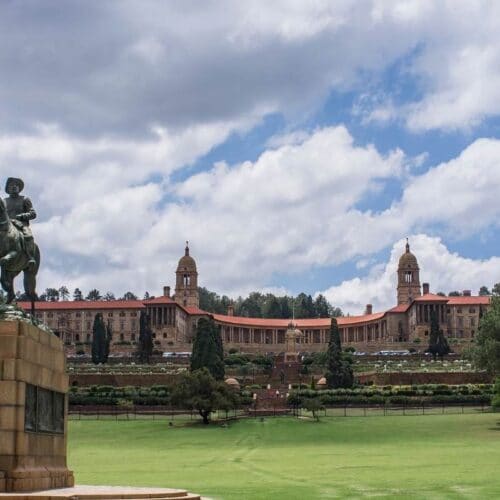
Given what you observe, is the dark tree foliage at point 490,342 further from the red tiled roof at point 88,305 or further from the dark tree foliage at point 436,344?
the red tiled roof at point 88,305

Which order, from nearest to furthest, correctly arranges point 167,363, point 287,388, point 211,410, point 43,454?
point 43,454 < point 211,410 < point 287,388 < point 167,363

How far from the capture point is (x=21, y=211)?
70.5 feet

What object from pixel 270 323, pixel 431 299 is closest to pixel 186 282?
pixel 270 323

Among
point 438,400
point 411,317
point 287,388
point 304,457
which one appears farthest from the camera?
point 411,317

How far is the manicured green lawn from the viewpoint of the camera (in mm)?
23719

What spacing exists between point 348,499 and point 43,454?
6.75 metres

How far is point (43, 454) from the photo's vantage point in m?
19.1

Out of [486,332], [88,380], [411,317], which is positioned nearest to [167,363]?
[88,380]

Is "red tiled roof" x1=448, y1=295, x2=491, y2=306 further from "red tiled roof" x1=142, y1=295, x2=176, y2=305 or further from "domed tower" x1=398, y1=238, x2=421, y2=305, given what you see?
"red tiled roof" x1=142, y1=295, x2=176, y2=305

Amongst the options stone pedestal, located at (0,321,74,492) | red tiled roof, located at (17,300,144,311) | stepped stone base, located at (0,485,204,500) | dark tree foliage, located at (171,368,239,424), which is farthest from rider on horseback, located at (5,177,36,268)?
red tiled roof, located at (17,300,144,311)

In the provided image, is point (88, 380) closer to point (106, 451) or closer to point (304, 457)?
point (106, 451)

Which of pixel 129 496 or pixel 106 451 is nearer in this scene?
pixel 129 496

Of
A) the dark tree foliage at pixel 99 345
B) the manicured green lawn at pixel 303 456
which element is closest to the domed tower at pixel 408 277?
the dark tree foliage at pixel 99 345

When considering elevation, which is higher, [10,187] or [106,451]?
[10,187]
